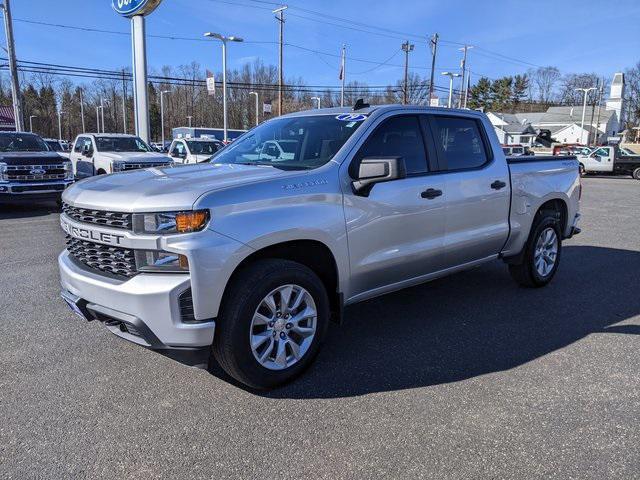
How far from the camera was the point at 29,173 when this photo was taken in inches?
441

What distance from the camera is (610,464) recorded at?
270cm

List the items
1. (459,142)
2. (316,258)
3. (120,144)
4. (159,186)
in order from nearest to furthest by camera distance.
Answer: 1. (159,186)
2. (316,258)
3. (459,142)
4. (120,144)

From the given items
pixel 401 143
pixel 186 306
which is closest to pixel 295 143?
pixel 401 143

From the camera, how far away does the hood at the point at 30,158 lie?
35.7 ft

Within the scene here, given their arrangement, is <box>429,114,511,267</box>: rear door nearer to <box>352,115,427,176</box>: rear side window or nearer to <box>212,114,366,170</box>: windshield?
<box>352,115,427,176</box>: rear side window

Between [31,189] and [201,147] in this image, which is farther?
[201,147]

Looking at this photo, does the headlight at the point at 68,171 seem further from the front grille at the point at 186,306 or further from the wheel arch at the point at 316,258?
the front grille at the point at 186,306

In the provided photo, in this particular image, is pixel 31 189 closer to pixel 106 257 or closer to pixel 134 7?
pixel 106 257

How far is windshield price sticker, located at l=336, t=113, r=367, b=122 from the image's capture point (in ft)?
13.6

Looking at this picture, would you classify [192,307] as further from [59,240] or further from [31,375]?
[59,240]

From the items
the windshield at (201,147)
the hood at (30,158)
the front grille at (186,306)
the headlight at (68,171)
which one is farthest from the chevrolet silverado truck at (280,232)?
the windshield at (201,147)

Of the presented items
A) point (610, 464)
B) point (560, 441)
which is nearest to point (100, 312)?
point (560, 441)

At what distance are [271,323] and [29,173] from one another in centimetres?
1011

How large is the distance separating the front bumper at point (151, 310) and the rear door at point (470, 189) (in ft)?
8.10
